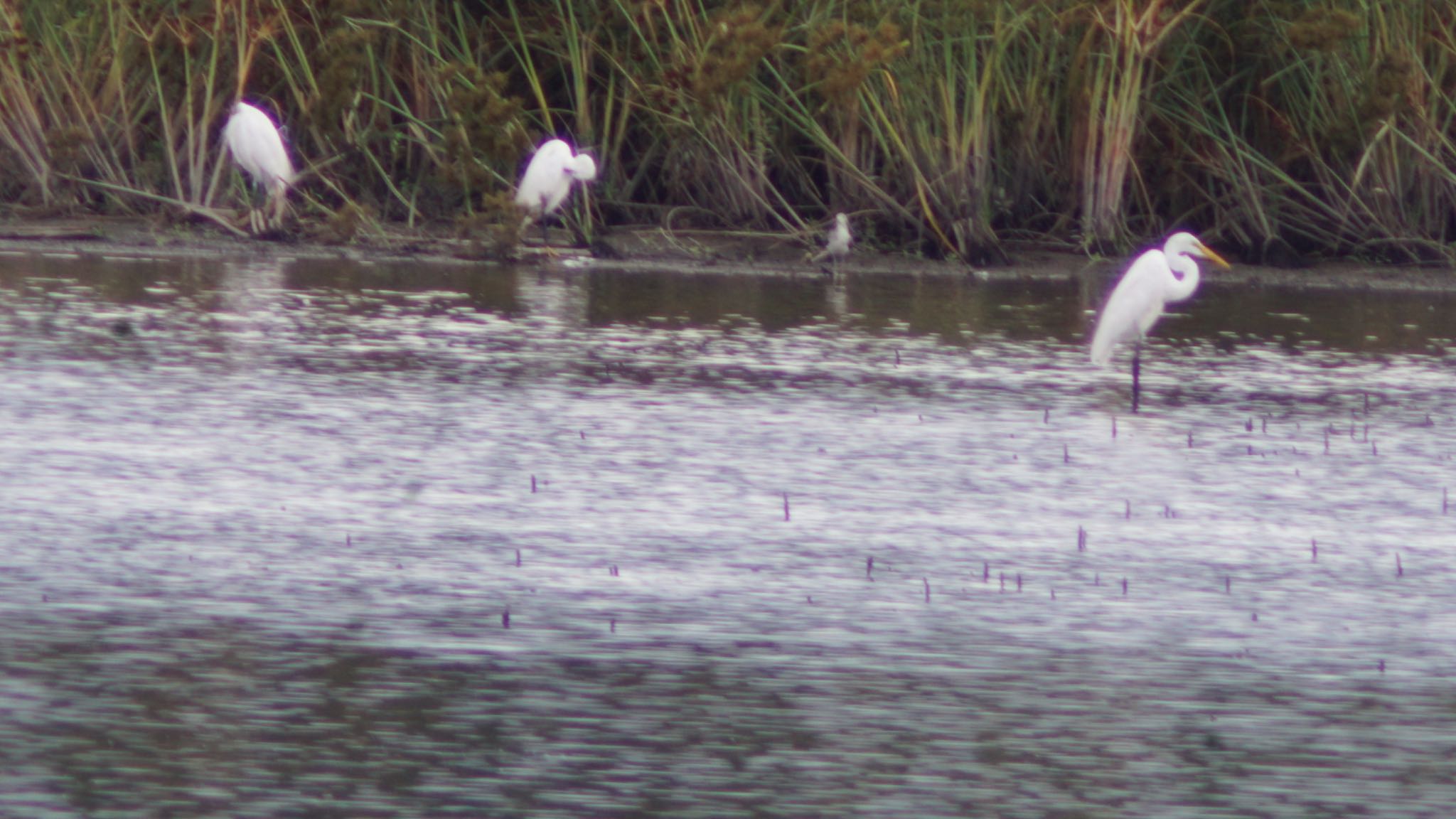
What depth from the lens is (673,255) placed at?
17.3 m

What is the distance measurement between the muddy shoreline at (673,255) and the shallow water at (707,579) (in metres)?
4.88

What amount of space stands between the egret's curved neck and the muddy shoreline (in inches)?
194

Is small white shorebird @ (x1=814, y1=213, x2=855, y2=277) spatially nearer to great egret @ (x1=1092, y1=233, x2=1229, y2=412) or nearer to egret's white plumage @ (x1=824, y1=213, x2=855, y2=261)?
egret's white plumage @ (x1=824, y1=213, x2=855, y2=261)

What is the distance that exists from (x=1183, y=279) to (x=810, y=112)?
615 centimetres

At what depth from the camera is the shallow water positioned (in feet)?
14.2

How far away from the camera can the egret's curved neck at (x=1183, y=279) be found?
11148mm

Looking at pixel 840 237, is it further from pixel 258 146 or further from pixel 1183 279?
pixel 1183 279

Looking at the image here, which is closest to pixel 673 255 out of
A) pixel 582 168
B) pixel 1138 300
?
pixel 582 168

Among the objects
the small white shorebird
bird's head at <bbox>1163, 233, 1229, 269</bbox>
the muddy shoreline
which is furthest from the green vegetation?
→ bird's head at <bbox>1163, 233, 1229, 269</bbox>

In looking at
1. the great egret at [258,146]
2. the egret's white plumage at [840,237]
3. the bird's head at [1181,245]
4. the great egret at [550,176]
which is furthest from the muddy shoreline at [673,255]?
the bird's head at [1181,245]

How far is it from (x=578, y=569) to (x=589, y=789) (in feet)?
6.37

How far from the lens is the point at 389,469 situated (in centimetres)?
763

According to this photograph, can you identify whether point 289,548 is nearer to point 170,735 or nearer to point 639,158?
point 170,735

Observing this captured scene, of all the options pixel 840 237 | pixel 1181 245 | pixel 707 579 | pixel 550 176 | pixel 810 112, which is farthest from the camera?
pixel 810 112
